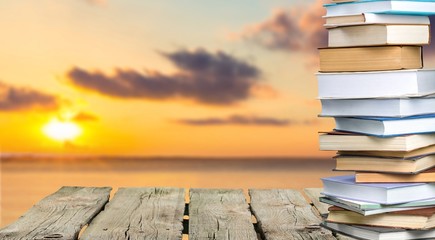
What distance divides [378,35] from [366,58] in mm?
99

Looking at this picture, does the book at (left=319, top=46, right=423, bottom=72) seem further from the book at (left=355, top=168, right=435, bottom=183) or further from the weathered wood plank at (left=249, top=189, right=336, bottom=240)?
the weathered wood plank at (left=249, top=189, right=336, bottom=240)

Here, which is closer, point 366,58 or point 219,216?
point 366,58

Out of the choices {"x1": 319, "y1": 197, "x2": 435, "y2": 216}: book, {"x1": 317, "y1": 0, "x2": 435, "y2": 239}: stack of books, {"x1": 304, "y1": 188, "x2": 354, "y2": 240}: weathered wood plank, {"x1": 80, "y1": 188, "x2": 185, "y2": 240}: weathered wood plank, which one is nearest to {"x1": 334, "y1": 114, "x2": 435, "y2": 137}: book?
{"x1": 317, "y1": 0, "x2": 435, "y2": 239}: stack of books

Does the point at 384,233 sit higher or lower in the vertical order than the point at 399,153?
lower

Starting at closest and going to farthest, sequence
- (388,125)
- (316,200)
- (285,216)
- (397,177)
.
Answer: (388,125) → (397,177) → (285,216) → (316,200)

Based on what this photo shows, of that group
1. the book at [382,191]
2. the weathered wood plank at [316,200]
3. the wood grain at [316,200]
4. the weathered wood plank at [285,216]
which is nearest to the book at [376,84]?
the book at [382,191]

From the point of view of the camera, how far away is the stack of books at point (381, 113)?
3.11 m

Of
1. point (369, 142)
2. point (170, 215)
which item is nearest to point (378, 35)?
point (369, 142)

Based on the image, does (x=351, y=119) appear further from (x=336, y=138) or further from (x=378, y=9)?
(x=378, y=9)

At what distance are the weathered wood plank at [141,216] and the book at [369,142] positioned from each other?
0.75m

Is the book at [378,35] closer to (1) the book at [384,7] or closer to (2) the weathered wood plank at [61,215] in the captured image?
(1) the book at [384,7]

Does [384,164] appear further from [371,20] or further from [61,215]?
[61,215]

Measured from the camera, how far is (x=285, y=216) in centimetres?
399

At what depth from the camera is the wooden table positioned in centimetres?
355
